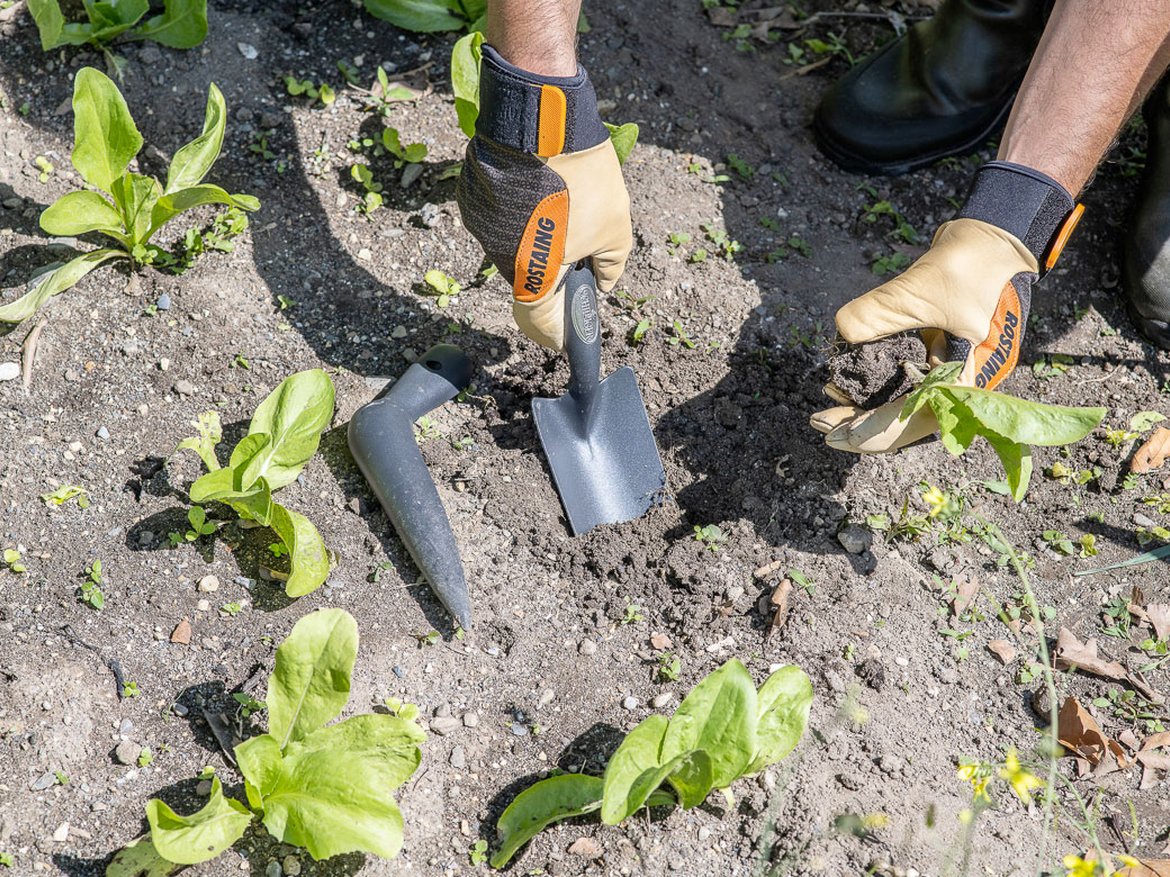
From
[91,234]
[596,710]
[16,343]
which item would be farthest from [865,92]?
[16,343]

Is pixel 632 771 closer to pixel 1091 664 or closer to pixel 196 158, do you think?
pixel 1091 664

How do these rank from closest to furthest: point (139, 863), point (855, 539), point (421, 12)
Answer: point (139, 863)
point (855, 539)
point (421, 12)

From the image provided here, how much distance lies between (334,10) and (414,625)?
1.85 metres

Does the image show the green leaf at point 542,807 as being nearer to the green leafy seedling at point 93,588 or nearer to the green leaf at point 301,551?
the green leaf at point 301,551

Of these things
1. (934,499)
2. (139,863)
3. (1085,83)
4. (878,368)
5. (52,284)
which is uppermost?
(1085,83)

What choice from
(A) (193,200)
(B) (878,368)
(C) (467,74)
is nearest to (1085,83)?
(B) (878,368)

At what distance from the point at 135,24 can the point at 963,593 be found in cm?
249

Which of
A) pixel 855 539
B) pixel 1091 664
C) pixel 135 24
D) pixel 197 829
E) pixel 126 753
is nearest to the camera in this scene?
pixel 197 829

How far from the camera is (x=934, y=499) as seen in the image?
6.63 ft

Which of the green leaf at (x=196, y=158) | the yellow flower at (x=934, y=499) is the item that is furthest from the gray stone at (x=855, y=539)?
the green leaf at (x=196, y=158)

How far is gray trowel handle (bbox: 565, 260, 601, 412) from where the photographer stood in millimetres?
2256

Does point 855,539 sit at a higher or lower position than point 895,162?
lower

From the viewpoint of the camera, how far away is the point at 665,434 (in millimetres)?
2451

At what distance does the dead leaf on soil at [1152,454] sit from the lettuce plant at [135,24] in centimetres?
251
